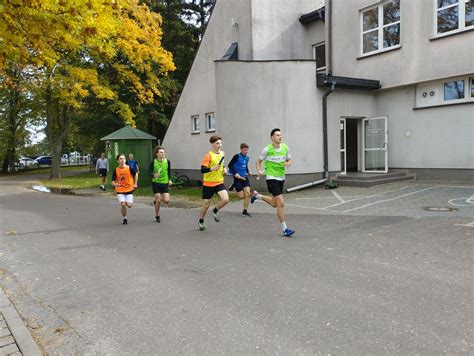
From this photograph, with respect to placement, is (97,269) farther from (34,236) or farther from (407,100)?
(407,100)

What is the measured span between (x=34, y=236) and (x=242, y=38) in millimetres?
13127

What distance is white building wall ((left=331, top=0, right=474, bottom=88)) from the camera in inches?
520

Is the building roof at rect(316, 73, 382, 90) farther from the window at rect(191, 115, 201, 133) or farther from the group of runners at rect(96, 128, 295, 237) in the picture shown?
the window at rect(191, 115, 201, 133)

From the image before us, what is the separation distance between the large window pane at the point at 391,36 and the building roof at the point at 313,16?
3.54 m

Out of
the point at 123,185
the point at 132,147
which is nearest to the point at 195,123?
the point at 132,147

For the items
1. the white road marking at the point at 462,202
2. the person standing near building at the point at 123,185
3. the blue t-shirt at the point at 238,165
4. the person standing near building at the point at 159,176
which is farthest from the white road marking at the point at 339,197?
the person standing near building at the point at 123,185

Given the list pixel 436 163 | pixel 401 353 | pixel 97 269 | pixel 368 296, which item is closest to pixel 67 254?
pixel 97 269

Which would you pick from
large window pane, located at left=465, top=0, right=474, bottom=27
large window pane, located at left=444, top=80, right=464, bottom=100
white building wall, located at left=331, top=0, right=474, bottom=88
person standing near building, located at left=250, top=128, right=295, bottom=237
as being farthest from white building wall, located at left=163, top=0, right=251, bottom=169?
person standing near building, located at left=250, top=128, right=295, bottom=237

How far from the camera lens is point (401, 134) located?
15281mm

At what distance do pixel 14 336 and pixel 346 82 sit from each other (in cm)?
1372

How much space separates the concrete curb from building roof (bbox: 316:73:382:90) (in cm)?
1248

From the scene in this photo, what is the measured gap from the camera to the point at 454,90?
537 inches

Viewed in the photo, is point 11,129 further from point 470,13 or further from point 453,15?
point 470,13

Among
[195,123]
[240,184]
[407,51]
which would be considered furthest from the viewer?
[195,123]
